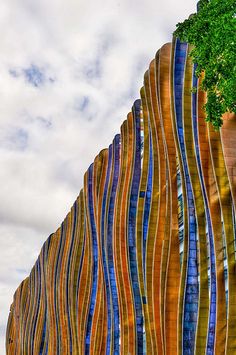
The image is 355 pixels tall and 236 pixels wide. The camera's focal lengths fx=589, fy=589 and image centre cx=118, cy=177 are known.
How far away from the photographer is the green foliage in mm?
18188

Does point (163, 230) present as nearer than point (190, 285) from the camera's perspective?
No

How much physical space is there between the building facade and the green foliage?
11605mm

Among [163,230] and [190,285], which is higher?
[163,230]

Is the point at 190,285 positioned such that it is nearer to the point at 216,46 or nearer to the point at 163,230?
the point at 163,230

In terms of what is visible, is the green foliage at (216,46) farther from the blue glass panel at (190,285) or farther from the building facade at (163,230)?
the blue glass panel at (190,285)

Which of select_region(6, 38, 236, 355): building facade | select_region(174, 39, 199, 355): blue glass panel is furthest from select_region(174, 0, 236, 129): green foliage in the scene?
select_region(174, 39, 199, 355): blue glass panel

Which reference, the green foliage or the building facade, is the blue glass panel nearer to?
the building facade

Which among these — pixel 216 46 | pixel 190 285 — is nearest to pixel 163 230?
pixel 190 285

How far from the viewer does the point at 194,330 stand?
34750 mm

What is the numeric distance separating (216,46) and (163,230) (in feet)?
73.9

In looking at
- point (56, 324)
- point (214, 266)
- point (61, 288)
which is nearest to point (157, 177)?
point (214, 266)

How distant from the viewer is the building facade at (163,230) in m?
32.1

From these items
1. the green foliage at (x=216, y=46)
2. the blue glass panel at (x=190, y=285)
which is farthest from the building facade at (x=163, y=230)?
the green foliage at (x=216, y=46)

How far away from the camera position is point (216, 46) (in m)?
18.6
